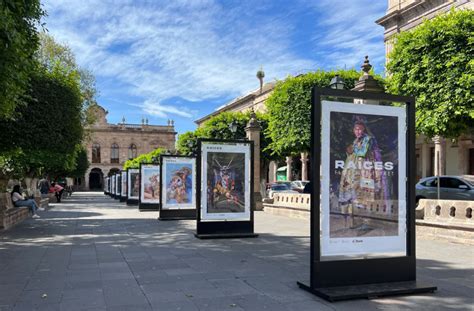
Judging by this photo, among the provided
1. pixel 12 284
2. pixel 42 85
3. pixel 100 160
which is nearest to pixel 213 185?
pixel 12 284

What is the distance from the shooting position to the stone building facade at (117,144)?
308ft

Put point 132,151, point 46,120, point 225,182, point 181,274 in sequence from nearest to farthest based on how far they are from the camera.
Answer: point 181,274 < point 225,182 < point 46,120 < point 132,151

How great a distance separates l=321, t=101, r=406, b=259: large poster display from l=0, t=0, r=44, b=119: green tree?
4703 mm

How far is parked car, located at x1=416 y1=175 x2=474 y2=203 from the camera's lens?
15.6m

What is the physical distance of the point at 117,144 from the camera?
94.9 m

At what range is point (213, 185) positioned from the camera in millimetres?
11008

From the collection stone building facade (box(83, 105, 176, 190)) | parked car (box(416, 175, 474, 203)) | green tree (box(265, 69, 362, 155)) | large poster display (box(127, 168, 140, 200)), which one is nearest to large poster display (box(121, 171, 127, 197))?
large poster display (box(127, 168, 140, 200))

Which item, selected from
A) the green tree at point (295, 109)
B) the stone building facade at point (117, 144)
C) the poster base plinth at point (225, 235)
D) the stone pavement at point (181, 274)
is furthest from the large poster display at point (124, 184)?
the stone building facade at point (117, 144)

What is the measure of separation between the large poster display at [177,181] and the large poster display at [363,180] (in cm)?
1098

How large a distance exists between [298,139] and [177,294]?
19.3 metres

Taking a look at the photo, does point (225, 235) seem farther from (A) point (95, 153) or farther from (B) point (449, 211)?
(A) point (95, 153)

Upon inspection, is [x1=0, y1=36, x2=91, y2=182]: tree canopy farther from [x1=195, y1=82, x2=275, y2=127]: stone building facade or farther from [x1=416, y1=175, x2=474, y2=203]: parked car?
[x1=195, y1=82, x2=275, y2=127]: stone building facade

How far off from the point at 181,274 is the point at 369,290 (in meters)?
2.69

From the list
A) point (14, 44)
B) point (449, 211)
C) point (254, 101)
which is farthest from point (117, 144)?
point (14, 44)
